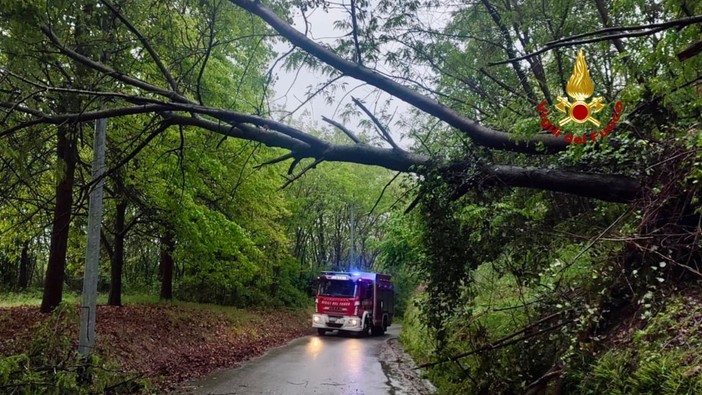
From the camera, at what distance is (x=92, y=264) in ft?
26.0

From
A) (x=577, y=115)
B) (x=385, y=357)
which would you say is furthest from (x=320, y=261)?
(x=577, y=115)

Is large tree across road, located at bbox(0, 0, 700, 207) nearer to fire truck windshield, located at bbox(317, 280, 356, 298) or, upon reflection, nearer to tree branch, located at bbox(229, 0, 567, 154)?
tree branch, located at bbox(229, 0, 567, 154)

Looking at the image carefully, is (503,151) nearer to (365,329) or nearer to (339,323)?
(339,323)

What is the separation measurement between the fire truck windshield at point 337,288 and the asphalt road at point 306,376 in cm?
737

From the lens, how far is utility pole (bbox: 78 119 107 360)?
762 cm

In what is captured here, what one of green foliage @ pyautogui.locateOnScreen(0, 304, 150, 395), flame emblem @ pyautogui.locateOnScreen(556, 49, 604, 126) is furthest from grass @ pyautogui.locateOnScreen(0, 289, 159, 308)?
flame emblem @ pyautogui.locateOnScreen(556, 49, 604, 126)

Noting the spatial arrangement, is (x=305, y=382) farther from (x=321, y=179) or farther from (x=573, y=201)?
(x=321, y=179)

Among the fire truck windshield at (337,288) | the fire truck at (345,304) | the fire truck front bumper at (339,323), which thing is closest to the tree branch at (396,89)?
the fire truck at (345,304)

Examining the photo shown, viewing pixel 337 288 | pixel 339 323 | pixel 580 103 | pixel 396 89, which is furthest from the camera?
pixel 337 288

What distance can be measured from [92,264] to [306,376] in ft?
17.6

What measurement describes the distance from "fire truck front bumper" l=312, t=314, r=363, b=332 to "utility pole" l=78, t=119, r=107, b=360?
16.4 meters

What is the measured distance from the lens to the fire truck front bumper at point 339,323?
2339cm

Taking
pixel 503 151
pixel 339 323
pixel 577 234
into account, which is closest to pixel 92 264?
pixel 503 151

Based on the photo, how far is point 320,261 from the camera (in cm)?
4128
